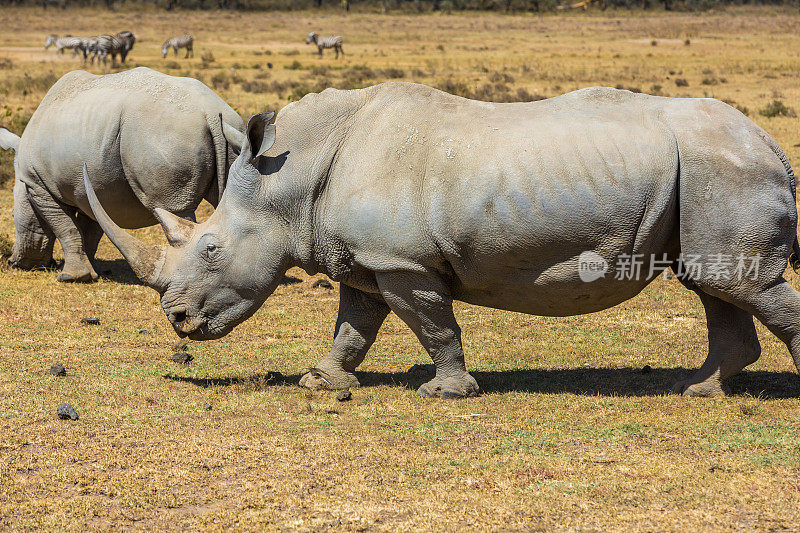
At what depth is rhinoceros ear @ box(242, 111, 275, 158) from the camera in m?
7.20

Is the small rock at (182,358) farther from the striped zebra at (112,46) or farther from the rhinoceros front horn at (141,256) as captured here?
the striped zebra at (112,46)

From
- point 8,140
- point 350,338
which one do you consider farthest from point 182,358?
point 8,140

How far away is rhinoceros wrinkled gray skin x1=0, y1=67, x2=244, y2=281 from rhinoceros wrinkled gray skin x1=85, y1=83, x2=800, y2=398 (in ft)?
10.1

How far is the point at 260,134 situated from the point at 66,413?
7.54 feet

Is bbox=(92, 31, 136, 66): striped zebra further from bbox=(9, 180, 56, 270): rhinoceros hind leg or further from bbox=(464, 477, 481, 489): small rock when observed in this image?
bbox=(464, 477, 481, 489): small rock

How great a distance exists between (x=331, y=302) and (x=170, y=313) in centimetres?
348

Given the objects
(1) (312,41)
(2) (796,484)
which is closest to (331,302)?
(2) (796,484)

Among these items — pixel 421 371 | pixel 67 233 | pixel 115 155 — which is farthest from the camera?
pixel 67 233

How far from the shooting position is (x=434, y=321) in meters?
7.27

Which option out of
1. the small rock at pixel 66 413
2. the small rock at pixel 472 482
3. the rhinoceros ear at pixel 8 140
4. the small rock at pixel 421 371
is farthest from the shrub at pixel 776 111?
the small rock at pixel 66 413

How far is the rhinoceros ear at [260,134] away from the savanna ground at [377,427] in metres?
1.74

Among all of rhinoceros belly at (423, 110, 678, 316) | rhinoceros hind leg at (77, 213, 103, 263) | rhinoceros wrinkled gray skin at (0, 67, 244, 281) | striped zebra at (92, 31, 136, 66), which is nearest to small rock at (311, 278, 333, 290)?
rhinoceros wrinkled gray skin at (0, 67, 244, 281)

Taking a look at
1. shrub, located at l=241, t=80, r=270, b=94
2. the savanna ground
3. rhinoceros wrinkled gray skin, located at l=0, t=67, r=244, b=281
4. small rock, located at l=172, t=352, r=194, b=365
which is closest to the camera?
the savanna ground

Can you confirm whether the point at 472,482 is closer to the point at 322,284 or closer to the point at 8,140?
the point at 322,284
